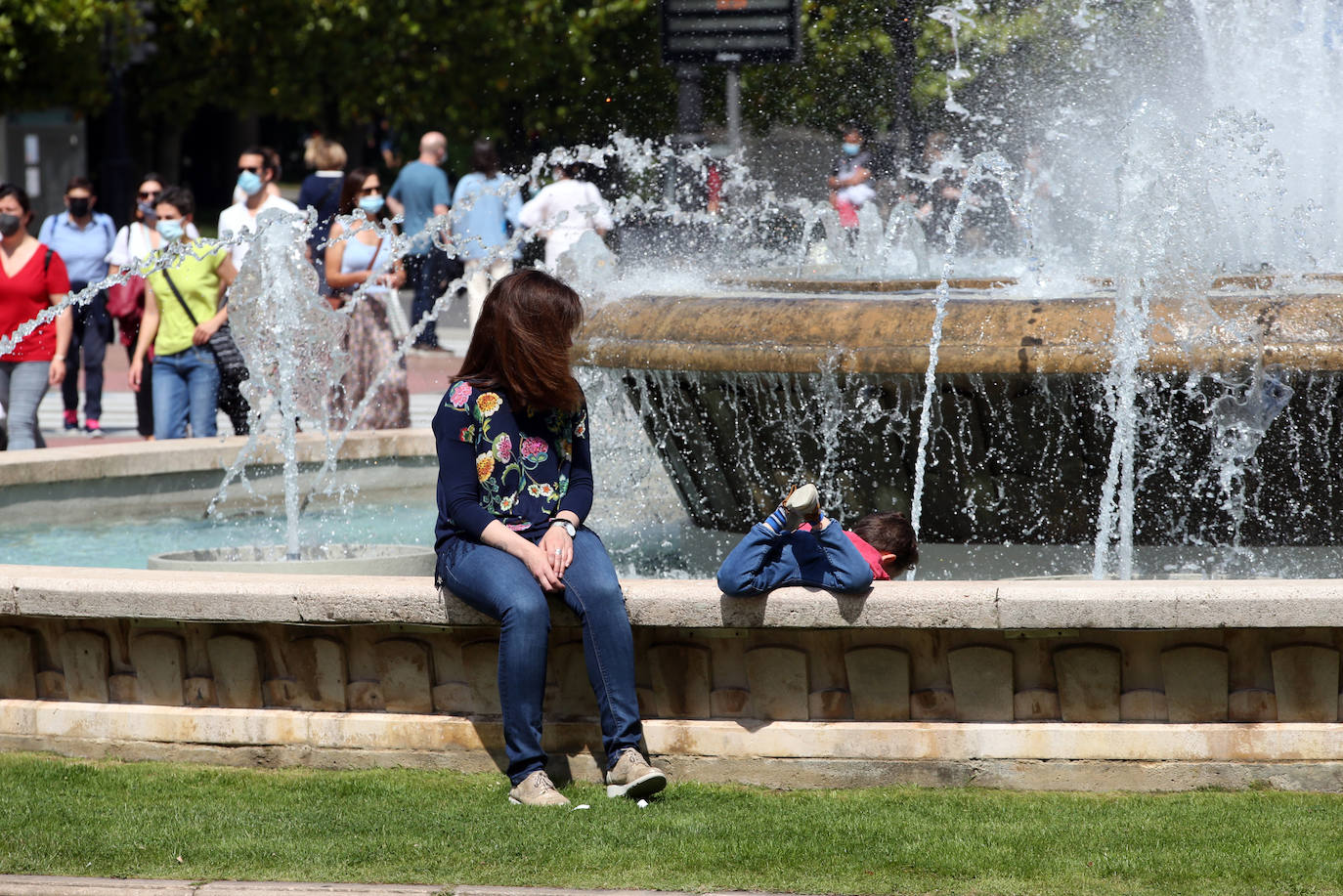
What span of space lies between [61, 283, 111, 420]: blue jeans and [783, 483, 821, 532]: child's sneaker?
988 centimetres

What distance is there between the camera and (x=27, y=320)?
10.1 m

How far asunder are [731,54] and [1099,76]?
Answer: 402 inches

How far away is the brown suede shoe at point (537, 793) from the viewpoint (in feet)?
15.9

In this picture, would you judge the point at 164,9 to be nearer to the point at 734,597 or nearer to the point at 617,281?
the point at 617,281

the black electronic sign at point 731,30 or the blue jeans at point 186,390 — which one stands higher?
the black electronic sign at point 731,30

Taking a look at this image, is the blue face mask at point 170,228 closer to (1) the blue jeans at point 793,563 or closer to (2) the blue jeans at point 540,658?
(2) the blue jeans at point 540,658

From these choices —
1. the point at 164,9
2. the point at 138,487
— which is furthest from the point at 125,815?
the point at 164,9

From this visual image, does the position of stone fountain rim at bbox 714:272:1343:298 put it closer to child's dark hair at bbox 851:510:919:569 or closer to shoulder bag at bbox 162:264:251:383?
child's dark hair at bbox 851:510:919:569

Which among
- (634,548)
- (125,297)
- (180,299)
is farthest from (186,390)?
(634,548)

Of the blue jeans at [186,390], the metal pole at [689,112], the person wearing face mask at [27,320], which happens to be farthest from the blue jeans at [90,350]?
the metal pole at [689,112]

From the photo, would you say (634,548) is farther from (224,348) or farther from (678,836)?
(678,836)

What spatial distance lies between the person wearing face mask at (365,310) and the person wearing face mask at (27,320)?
148 cm

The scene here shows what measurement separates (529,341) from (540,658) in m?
0.87

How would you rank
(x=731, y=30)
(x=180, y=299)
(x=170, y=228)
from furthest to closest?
1. (x=731, y=30)
2. (x=170, y=228)
3. (x=180, y=299)
